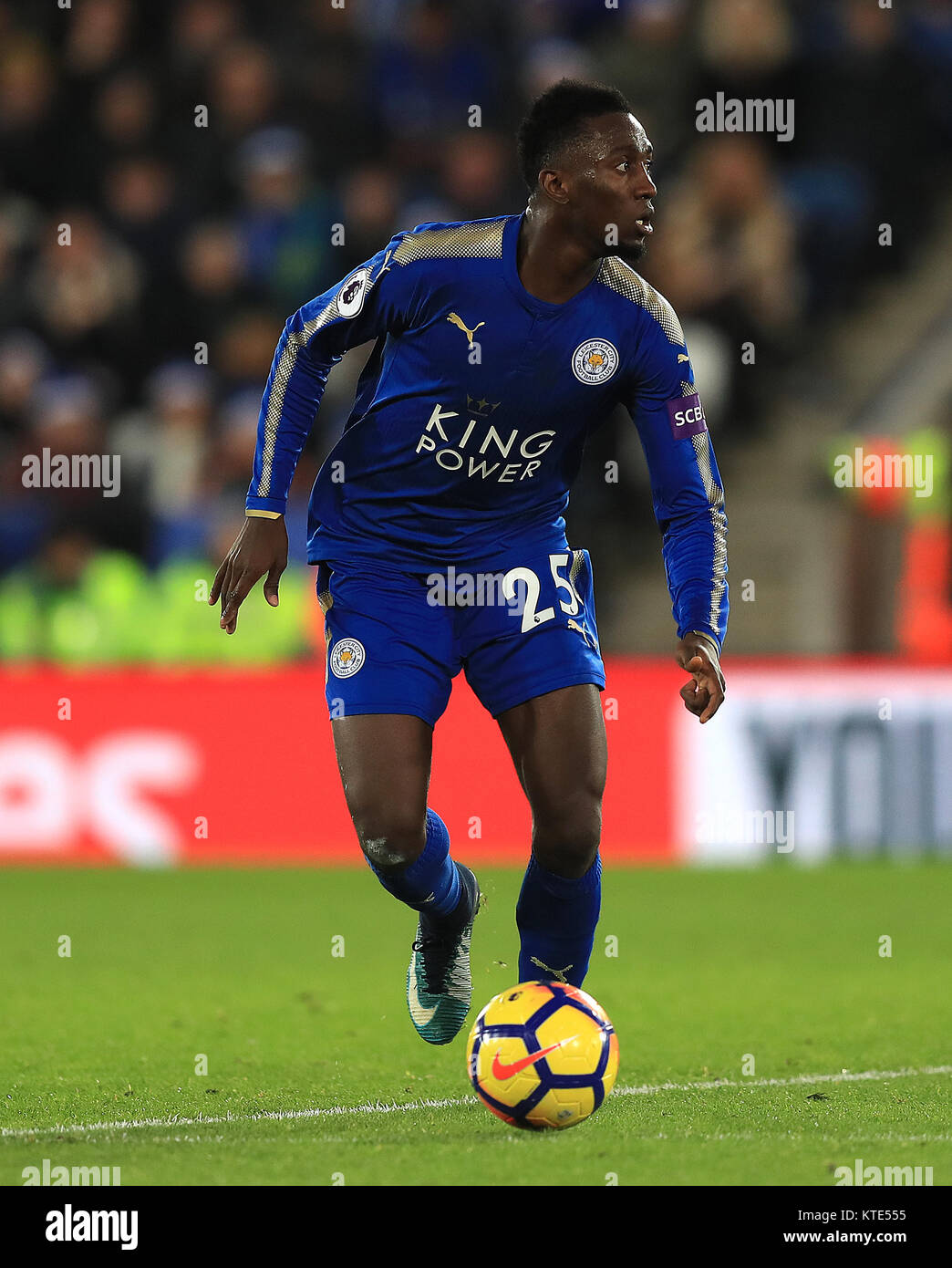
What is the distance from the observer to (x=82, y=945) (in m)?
8.09

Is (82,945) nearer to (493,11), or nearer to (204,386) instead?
(204,386)

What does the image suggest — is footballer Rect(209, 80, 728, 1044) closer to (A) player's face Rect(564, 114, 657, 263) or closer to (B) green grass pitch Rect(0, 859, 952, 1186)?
(A) player's face Rect(564, 114, 657, 263)

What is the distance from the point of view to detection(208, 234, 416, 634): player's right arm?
4.83 m

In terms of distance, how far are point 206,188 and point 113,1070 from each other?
9246 millimetres

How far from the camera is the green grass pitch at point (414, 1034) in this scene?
4.30m

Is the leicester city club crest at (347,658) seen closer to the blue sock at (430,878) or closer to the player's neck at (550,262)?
the blue sock at (430,878)

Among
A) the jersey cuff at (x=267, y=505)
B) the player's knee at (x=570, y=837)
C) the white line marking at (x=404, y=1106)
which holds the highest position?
the jersey cuff at (x=267, y=505)

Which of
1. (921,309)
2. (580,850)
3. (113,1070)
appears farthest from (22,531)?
(580,850)

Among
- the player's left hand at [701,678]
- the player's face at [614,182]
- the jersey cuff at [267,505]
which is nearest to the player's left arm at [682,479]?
the player's left hand at [701,678]

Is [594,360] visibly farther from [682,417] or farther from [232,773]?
[232,773]

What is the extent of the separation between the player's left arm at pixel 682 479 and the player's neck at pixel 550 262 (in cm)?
22

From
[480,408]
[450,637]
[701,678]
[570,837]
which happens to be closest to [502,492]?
[480,408]

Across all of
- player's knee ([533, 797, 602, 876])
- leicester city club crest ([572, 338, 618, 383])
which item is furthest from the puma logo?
player's knee ([533, 797, 602, 876])

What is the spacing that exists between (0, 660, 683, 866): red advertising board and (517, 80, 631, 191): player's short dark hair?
5.74 metres
